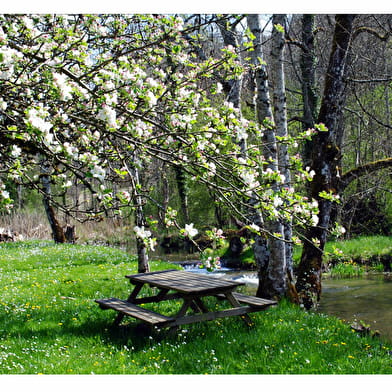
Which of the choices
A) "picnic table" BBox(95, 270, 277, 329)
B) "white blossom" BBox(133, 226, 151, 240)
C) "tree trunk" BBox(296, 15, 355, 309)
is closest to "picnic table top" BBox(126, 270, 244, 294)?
"picnic table" BBox(95, 270, 277, 329)

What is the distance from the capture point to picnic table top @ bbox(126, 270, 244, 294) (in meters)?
5.40

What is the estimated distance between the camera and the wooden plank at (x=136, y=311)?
5116mm

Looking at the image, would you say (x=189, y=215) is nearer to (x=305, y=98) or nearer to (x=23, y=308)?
(x=305, y=98)

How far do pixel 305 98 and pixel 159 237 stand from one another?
11.2 meters

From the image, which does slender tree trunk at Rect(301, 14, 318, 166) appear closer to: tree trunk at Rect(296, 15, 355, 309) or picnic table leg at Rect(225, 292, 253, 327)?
tree trunk at Rect(296, 15, 355, 309)

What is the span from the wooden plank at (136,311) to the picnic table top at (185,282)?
344 millimetres

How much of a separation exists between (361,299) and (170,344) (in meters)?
5.80

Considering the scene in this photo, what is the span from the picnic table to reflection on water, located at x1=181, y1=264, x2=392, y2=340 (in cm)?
261

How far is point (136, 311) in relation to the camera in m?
5.59

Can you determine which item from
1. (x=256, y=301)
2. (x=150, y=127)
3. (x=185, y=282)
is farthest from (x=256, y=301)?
(x=150, y=127)

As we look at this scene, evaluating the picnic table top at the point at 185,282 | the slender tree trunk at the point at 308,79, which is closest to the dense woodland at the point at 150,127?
the picnic table top at the point at 185,282

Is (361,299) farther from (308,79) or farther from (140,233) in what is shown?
(308,79)

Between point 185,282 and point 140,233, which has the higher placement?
point 140,233

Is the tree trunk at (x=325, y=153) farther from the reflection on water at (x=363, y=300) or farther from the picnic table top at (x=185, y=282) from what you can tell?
the picnic table top at (x=185, y=282)
